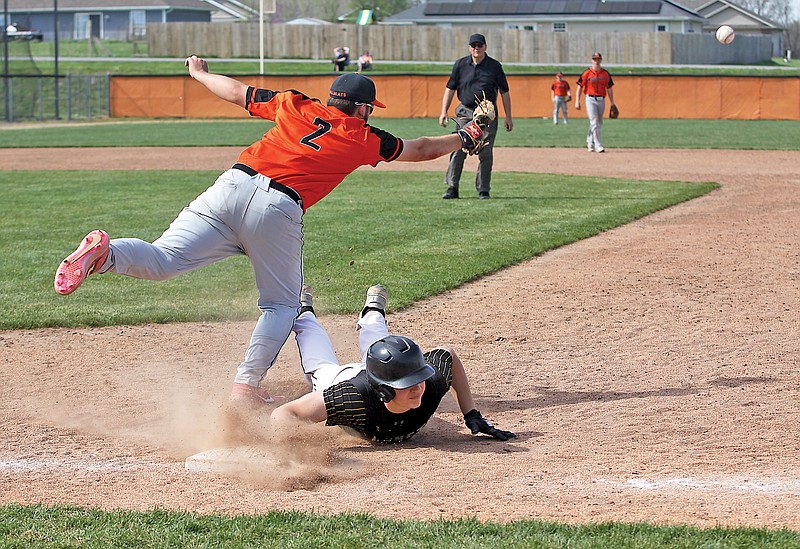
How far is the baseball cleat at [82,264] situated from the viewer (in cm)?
504

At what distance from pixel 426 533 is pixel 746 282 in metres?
6.18

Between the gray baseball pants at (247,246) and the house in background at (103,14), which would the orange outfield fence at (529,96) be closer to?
the gray baseball pants at (247,246)

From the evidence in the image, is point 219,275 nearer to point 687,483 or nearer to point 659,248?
point 659,248

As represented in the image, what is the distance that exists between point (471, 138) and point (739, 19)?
304 feet

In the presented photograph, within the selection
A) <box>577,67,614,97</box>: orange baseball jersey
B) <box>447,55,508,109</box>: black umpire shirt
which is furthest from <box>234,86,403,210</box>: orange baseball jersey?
<box>577,67,614,97</box>: orange baseball jersey

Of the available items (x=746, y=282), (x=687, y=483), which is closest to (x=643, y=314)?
(x=746, y=282)

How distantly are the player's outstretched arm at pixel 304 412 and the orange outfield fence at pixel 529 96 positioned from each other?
3121 cm

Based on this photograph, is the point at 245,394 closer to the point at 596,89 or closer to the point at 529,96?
the point at 596,89

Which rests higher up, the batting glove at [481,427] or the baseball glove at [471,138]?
the baseball glove at [471,138]

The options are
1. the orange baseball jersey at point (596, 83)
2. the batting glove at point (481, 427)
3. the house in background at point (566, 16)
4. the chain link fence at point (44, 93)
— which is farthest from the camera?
the house in background at point (566, 16)

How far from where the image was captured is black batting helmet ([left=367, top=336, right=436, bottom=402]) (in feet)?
16.1

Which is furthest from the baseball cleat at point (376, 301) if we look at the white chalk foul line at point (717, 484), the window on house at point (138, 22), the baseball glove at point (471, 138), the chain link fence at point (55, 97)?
the window on house at point (138, 22)

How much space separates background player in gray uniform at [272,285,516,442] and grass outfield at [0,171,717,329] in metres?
3.02

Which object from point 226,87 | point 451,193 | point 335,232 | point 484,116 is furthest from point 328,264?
point 451,193
